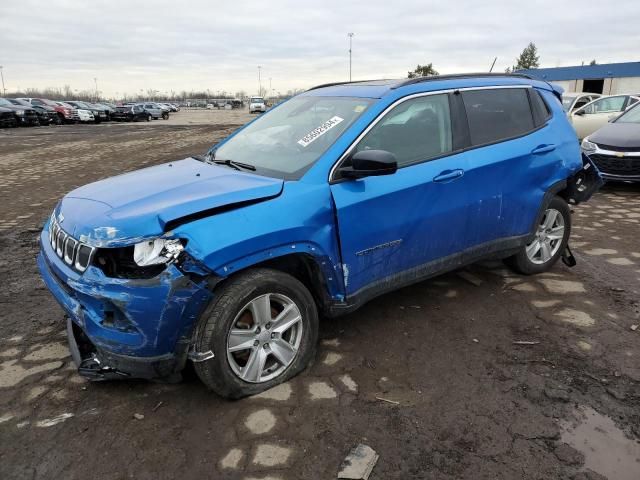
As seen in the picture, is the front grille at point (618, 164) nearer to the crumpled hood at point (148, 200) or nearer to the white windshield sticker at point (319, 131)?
the white windshield sticker at point (319, 131)

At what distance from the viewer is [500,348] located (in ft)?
11.4

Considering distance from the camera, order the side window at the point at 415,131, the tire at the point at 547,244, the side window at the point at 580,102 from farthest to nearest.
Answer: the side window at the point at 580,102, the tire at the point at 547,244, the side window at the point at 415,131

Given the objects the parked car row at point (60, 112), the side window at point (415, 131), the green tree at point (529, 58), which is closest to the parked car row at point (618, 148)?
the side window at point (415, 131)

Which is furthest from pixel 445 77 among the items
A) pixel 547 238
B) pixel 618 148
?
pixel 618 148

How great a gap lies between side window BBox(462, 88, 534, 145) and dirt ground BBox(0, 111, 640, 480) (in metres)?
1.38

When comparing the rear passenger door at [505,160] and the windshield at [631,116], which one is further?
the windshield at [631,116]

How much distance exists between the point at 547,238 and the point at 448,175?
68.7 inches

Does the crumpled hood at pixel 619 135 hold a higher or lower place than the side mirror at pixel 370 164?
lower

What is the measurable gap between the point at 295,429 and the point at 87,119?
40.5 meters

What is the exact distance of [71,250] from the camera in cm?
281

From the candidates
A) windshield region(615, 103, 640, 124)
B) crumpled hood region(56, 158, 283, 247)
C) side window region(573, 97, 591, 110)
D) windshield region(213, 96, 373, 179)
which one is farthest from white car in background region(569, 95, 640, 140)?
crumpled hood region(56, 158, 283, 247)

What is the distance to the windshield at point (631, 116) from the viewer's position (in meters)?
9.20

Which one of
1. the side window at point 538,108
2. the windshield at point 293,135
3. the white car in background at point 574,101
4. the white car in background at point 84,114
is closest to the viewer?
the windshield at point 293,135

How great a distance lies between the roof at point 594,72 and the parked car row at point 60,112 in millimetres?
33797
